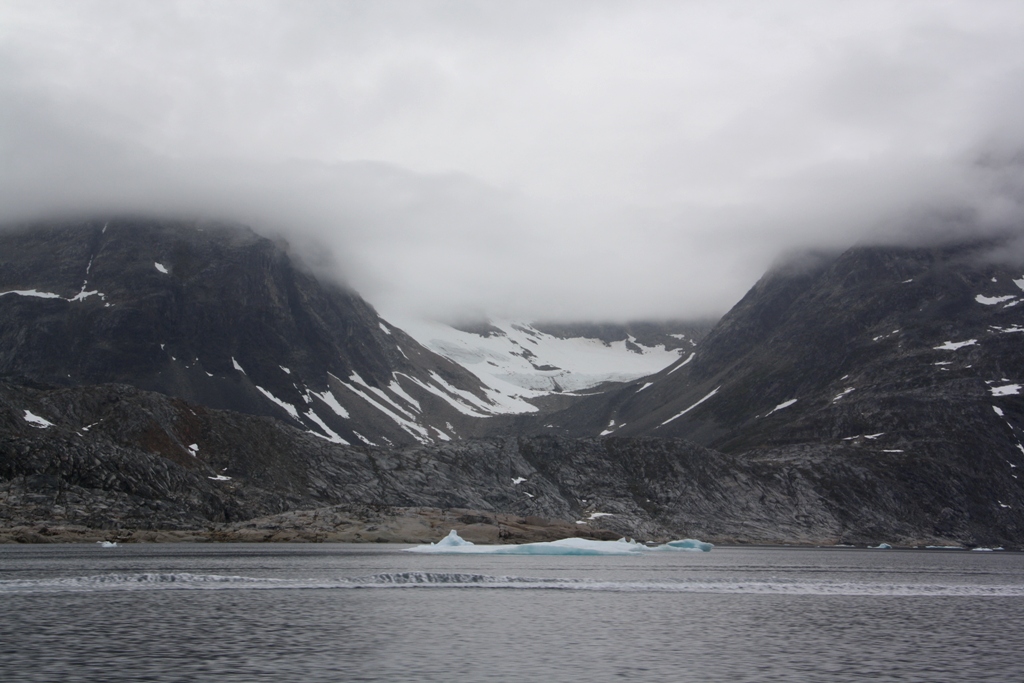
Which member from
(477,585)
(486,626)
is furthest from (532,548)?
(486,626)

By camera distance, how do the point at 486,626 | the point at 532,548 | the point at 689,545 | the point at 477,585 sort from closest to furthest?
the point at 486,626 < the point at 477,585 < the point at 532,548 < the point at 689,545

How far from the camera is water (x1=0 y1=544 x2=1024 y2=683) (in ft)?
133

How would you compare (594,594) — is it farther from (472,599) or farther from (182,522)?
(182,522)

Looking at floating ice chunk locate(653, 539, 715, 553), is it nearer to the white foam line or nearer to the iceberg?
the iceberg

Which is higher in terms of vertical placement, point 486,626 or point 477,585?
point 477,585

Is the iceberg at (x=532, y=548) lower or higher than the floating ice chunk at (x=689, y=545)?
higher

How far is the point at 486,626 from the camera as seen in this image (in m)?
55.8

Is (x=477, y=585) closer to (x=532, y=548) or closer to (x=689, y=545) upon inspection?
(x=532, y=548)

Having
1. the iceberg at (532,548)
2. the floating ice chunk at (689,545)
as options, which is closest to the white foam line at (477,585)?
the iceberg at (532,548)

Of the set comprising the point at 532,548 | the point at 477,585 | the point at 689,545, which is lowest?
the point at 689,545

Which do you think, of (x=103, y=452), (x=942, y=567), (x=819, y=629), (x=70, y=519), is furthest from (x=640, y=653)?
(x=103, y=452)

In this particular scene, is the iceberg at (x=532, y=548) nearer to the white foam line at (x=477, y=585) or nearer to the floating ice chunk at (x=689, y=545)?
the floating ice chunk at (x=689, y=545)

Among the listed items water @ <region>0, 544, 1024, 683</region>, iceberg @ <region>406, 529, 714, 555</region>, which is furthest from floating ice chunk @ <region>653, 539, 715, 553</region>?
water @ <region>0, 544, 1024, 683</region>

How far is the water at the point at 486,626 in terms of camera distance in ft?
133
